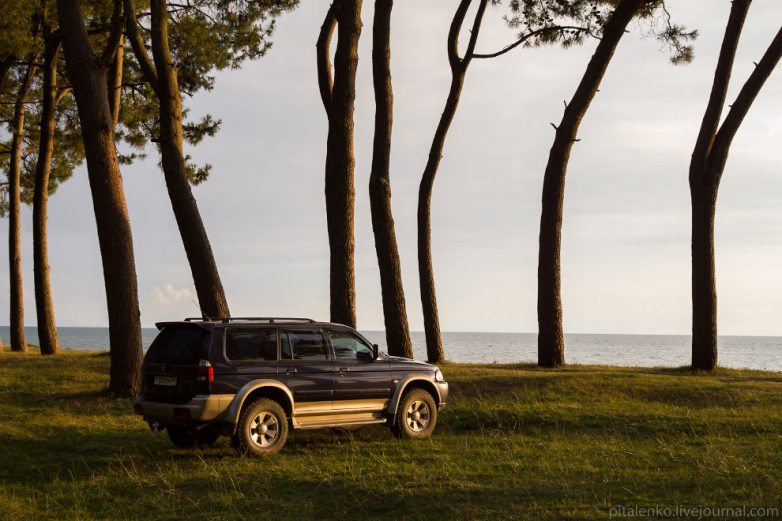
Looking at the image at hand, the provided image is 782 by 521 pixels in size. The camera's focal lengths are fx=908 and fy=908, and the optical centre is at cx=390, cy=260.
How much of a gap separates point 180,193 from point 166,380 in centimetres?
1014

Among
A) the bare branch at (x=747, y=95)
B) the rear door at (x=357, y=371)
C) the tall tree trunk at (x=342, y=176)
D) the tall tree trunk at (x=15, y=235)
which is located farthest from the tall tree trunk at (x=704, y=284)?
the tall tree trunk at (x=15, y=235)

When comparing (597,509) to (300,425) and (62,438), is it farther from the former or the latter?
(62,438)

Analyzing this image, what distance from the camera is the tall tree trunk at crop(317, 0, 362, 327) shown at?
21.8 m

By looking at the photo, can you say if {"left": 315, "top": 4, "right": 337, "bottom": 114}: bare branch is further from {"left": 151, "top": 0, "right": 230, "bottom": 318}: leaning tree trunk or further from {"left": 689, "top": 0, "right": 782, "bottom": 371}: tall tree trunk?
{"left": 689, "top": 0, "right": 782, "bottom": 371}: tall tree trunk

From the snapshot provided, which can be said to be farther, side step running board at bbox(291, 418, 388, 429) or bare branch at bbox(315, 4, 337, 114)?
bare branch at bbox(315, 4, 337, 114)

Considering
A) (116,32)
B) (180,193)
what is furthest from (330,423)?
(116,32)

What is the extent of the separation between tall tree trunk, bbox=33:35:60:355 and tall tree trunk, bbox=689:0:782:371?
21.0m

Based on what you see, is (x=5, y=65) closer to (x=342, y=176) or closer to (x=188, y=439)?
(x=342, y=176)

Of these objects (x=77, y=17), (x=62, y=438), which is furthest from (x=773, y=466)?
(x=77, y=17)

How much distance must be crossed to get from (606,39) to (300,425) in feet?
49.8

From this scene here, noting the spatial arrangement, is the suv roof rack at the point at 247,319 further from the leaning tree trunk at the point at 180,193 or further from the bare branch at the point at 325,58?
the bare branch at the point at 325,58

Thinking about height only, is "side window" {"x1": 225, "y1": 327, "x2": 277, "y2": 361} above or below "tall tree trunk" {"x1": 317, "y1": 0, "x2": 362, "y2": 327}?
below

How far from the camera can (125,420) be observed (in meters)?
15.5

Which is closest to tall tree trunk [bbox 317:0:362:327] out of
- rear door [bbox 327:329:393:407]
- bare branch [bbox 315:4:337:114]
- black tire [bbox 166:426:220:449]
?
bare branch [bbox 315:4:337:114]
